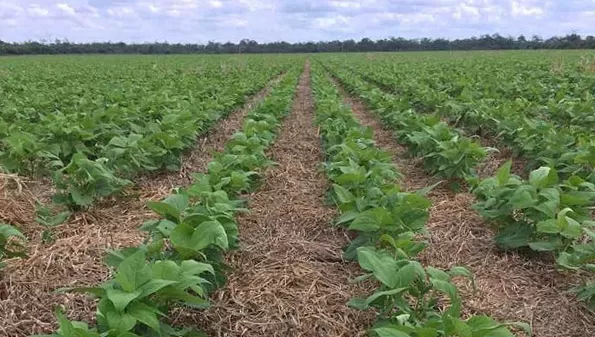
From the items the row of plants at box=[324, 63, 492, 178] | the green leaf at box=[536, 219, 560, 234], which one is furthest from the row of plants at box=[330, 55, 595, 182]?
the green leaf at box=[536, 219, 560, 234]

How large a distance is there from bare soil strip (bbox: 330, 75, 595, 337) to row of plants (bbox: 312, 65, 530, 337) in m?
0.20

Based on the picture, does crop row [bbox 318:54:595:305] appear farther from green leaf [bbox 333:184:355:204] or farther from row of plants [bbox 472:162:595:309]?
green leaf [bbox 333:184:355:204]

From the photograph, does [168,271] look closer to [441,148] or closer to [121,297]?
[121,297]

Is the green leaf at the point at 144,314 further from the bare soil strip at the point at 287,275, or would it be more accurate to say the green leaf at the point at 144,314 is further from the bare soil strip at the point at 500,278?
the bare soil strip at the point at 500,278

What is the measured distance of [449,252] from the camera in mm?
4223

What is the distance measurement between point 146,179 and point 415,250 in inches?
141

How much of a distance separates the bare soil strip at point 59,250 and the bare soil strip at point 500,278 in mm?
2161

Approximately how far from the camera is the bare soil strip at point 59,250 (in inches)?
127

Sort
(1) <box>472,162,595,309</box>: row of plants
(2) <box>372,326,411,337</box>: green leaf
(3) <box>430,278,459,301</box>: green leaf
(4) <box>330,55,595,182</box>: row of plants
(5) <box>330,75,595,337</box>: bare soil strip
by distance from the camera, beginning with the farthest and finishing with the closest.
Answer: (4) <box>330,55,595,182</box>: row of plants
(1) <box>472,162,595,309</box>: row of plants
(5) <box>330,75,595,337</box>: bare soil strip
(3) <box>430,278,459,301</box>: green leaf
(2) <box>372,326,411,337</box>: green leaf

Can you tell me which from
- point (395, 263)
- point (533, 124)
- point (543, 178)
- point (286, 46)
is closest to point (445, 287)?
point (395, 263)

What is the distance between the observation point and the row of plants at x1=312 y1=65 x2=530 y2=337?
96.3 inches

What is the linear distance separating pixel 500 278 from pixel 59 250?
2.84 m

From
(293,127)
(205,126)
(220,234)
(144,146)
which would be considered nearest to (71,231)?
(144,146)

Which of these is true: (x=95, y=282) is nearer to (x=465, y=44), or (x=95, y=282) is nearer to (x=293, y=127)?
(x=293, y=127)
